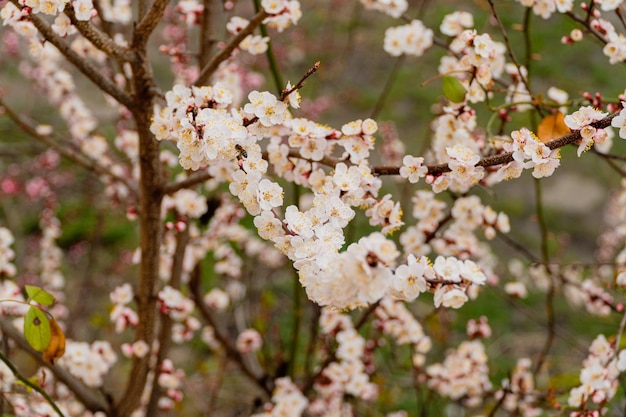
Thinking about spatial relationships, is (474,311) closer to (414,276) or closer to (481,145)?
(481,145)

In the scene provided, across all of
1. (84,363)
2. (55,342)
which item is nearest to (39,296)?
(55,342)

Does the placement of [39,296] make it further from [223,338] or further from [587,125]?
[223,338]

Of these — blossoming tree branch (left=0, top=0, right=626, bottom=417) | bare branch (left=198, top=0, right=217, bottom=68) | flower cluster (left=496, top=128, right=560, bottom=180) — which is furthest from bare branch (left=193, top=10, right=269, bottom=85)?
flower cluster (left=496, top=128, right=560, bottom=180)

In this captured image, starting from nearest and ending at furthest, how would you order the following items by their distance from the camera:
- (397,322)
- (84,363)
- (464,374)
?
1. (84,363)
2. (397,322)
3. (464,374)

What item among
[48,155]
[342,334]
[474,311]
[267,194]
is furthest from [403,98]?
[267,194]

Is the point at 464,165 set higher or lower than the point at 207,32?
lower

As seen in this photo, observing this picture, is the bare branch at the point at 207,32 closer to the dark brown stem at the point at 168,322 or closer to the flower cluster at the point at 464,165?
the dark brown stem at the point at 168,322

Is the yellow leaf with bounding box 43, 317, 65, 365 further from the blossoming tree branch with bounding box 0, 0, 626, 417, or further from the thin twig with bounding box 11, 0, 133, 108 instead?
the thin twig with bounding box 11, 0, 133, 108
